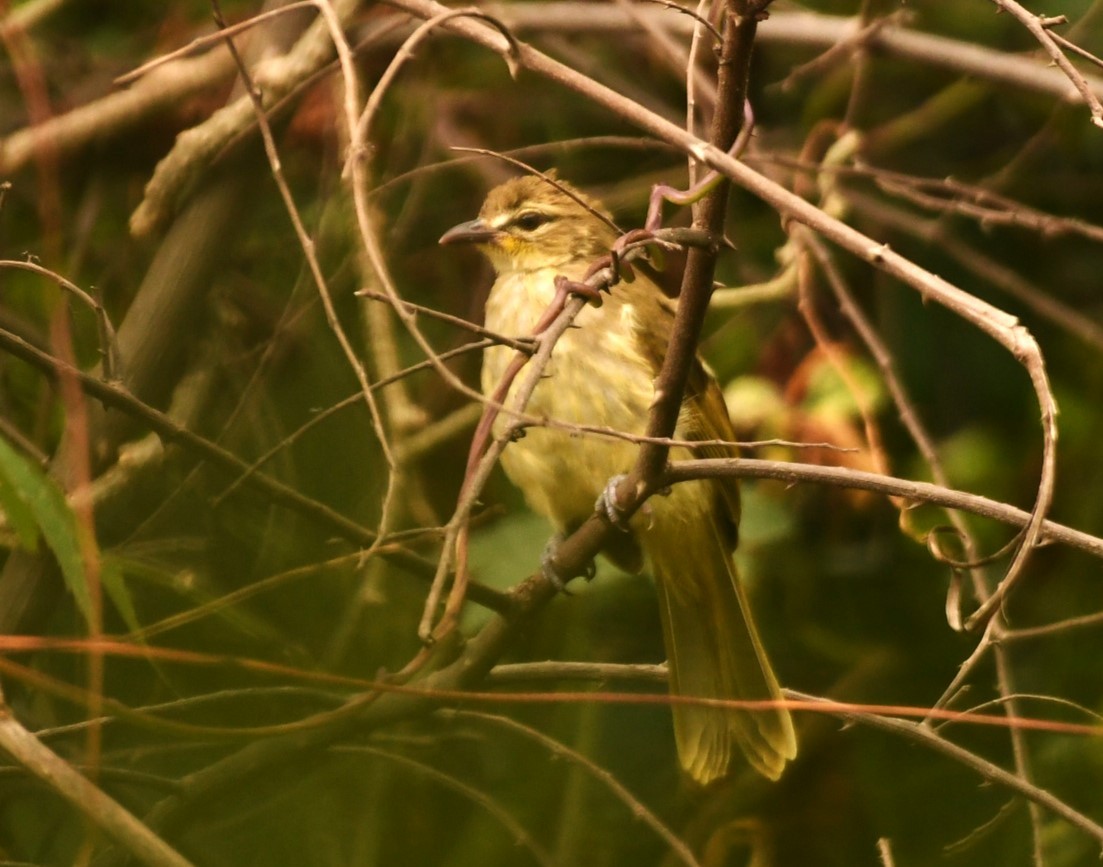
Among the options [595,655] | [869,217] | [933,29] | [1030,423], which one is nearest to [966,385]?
[1030,423]

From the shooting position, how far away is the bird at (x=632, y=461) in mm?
3043

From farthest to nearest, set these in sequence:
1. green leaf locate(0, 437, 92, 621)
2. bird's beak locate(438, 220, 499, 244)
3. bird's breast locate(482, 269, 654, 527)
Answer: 1. bird's beak locate(438, 220, 499, 244)
2. bird's breast locate(482, 269, 654, 527)
3. green leaf locate(0, 437, 92, 621)

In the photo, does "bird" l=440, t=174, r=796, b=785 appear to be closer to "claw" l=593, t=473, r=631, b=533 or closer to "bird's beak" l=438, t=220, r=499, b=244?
"bird's beak" l=438, t=220, r=499, b=244

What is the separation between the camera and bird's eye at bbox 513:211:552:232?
3.48m

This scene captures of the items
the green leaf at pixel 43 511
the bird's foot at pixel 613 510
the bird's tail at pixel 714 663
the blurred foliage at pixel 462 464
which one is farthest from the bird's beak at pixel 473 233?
the green leaf at pixel 43 511

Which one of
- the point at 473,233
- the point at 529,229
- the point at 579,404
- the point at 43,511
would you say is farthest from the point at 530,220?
the point at 43,511

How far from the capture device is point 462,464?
363 cm

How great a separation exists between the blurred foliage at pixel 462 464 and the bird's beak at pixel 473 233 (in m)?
0.13

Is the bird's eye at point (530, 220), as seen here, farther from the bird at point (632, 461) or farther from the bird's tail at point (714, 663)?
the bird's tail at point (714, 663)

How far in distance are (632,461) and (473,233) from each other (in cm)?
68

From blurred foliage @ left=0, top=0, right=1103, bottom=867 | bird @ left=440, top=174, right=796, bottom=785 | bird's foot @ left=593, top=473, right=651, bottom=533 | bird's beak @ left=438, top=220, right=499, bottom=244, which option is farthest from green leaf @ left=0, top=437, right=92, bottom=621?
bird's beak @ left=438, top=220, right=499, bottom=244

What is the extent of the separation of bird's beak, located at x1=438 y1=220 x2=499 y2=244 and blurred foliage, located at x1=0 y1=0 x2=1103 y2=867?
0.13 metres

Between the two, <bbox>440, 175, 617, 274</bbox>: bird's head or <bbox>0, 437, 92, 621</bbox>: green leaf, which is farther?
<bbox>440, 175, 617, 274</bbox>: bird's head

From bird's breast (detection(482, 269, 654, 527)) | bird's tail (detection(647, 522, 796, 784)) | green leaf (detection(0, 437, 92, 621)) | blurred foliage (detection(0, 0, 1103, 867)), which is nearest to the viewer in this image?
green leaf (detection(0, 437, 92, 621))
